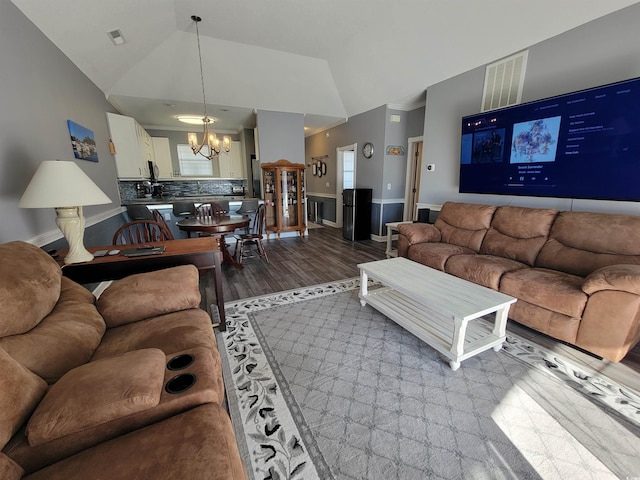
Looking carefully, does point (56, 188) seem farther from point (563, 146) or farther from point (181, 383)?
point (563, 146)

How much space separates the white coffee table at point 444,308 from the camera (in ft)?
5.88

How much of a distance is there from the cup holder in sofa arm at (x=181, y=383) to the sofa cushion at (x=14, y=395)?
395 mm

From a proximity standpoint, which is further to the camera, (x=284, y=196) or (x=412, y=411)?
(x=284, y=196)

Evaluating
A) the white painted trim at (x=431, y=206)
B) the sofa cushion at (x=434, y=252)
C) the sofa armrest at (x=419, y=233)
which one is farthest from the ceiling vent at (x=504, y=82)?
the sofa cushion at (x=434, y=252)

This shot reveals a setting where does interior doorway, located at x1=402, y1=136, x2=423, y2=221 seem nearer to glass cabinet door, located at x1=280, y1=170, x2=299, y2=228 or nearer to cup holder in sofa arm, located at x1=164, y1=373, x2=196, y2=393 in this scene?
glass cabinet door, located at x1=280, y1=170, x2=299, y2=228

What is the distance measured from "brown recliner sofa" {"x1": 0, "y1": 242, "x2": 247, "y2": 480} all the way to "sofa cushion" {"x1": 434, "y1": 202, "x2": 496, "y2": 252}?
10.1ft

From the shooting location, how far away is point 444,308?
1.81m

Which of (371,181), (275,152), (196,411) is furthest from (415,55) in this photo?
(196,411)

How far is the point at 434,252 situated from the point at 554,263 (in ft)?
3.44

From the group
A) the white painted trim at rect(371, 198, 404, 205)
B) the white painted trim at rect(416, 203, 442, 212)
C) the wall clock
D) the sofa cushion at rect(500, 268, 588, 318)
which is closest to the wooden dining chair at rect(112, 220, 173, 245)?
the sofa cushion at rect(500, 268, 588, 318)

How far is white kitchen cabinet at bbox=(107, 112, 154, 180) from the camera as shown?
425 cm

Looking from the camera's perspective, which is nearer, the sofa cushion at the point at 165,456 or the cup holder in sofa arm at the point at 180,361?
the sofa cushion at the point at 165,456

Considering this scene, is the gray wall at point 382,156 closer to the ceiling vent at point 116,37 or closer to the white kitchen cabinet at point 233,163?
the white kitchen cabinet at point 233,163

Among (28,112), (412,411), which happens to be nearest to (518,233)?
(412,411)
